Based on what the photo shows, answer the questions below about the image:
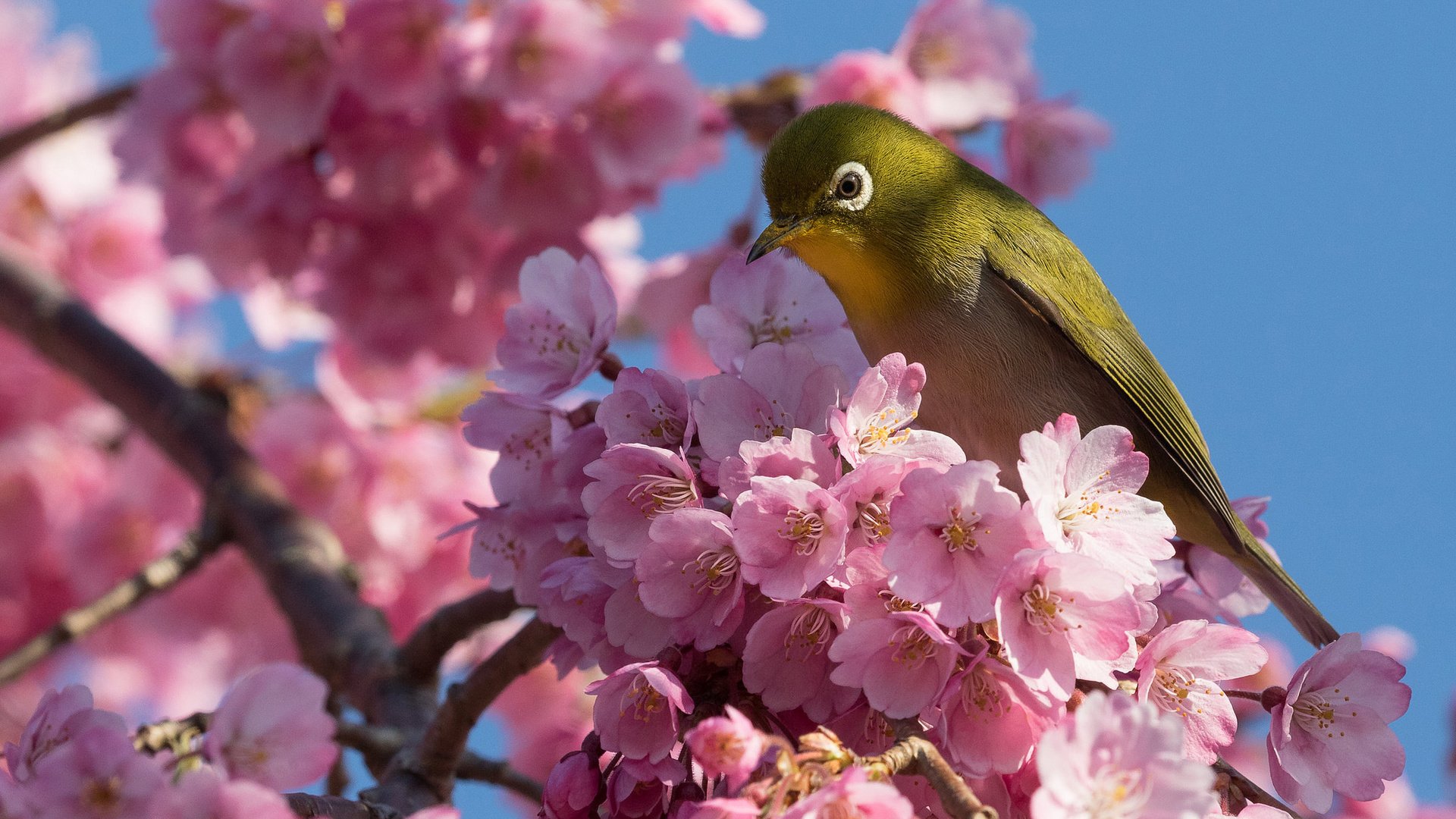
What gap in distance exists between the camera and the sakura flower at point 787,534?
1330 mm

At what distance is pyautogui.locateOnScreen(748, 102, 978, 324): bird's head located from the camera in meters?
2.24

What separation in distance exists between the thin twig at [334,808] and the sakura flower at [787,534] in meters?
0.53

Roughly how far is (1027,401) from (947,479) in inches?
35.5

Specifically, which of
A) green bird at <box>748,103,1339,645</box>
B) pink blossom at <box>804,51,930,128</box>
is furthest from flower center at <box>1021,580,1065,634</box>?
pink blossom at <box>804,51,930,128</box>

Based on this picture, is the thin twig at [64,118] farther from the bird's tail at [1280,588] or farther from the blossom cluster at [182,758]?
the bird's tail at [1280,588]

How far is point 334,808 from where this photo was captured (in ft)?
4.84

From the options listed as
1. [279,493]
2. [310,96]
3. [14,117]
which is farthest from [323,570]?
[14,117]

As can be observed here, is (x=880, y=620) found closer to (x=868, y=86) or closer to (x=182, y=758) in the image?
(x=182, y=758)

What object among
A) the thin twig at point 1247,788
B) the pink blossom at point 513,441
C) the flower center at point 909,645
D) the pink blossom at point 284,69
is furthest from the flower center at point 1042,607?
the pink blossom at point 284,69

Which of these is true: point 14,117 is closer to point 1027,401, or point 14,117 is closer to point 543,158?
point 543,158

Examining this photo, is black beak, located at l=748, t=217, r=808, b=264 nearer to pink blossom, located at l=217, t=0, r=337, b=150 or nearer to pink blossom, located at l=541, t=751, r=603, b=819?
pink blossom, located at l=541, t=751, r=603, b=819

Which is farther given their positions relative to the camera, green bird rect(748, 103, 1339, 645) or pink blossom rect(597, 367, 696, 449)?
green bird rect(748, 103, 1339, 645)

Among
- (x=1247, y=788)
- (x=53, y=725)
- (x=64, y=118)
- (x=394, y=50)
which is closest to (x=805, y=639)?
(x=1247, y=788)

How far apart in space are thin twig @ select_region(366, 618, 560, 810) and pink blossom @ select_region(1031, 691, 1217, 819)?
93 centimetres
